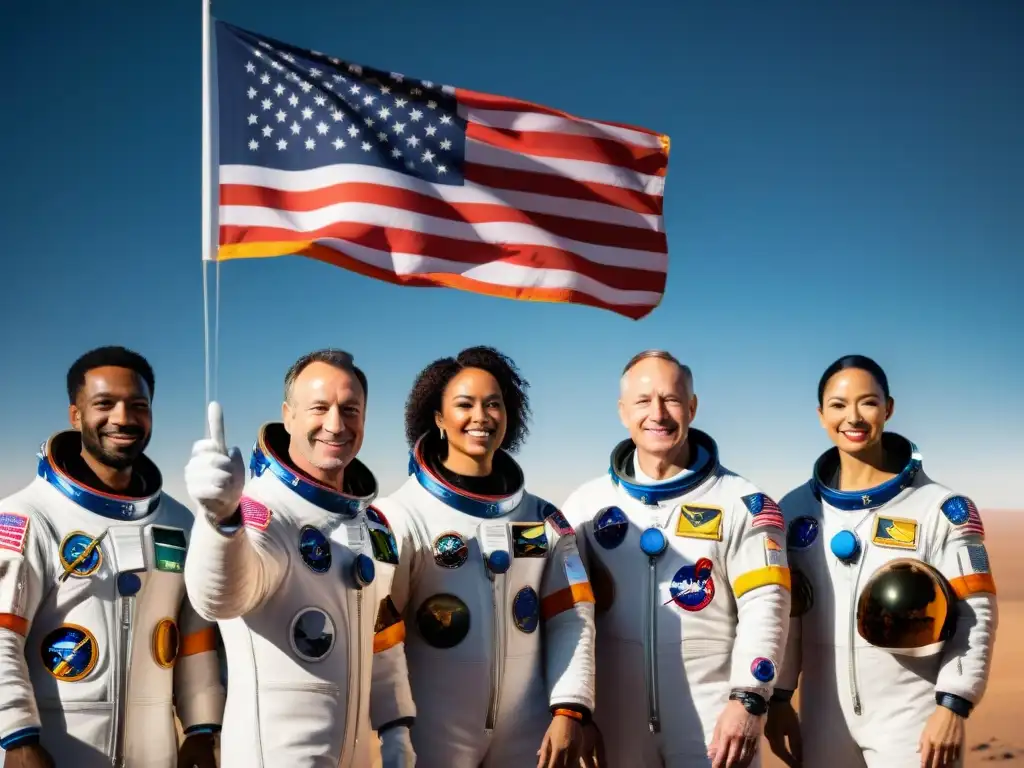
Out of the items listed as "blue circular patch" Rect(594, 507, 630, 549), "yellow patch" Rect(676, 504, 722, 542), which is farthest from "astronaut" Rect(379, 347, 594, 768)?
"yellow patch" Rect(676, 504, 722, 542)

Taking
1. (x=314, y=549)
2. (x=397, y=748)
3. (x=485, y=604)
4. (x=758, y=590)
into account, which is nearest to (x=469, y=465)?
(x=485, y=604)

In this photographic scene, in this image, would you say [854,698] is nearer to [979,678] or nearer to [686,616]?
[979,678]

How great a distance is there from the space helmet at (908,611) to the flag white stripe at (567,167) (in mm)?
2445

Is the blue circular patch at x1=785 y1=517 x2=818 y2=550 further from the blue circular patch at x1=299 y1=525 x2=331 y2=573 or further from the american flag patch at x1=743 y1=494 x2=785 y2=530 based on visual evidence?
the blue circular patch at x1=299 y1=525 x2=331 y2=573

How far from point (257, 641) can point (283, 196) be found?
6.69 ft

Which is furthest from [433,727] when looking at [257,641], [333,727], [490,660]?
[257,641]

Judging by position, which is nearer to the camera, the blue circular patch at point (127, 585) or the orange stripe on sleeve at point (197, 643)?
the blue circular patch at point (127, 585)

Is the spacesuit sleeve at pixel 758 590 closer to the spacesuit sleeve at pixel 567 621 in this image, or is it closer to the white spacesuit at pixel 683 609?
the white spacesuit at pixel 683 609

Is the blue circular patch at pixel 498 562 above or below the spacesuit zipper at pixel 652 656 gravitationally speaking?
above

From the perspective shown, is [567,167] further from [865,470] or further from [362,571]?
[362,571]

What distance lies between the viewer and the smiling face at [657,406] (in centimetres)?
507

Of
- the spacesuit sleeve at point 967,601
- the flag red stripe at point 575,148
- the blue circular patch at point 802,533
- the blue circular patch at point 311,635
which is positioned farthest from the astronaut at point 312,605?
the spacesuit sleeve at point 967,601

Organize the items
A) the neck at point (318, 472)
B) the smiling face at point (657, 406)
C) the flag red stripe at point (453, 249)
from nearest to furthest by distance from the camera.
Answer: the neck at point (318, 472) → the flag red stripe at point (453, 249) → the smiling face at point (657, 406)

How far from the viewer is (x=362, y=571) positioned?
3.98 metres
